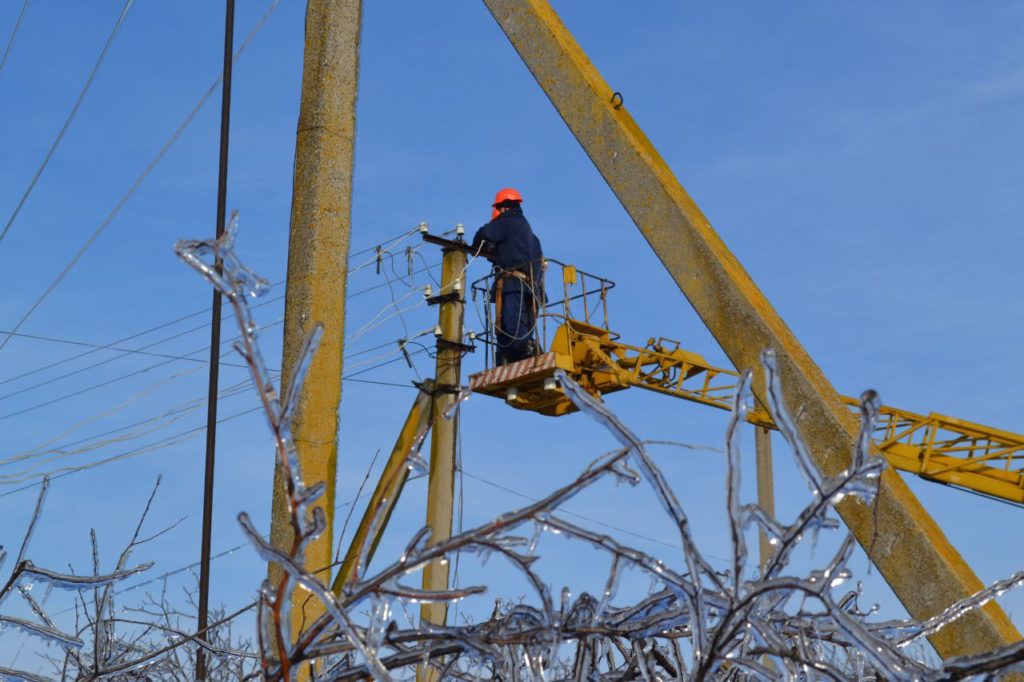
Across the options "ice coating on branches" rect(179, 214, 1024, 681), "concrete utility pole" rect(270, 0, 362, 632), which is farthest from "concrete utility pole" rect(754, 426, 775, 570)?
"ice coating on branches" rect(179, 214, 1024, 681)

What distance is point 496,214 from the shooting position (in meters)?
14.3

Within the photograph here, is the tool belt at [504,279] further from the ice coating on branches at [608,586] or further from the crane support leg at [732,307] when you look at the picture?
the ice coating on branches at [608,586]

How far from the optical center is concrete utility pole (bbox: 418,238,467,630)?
39.9 feet

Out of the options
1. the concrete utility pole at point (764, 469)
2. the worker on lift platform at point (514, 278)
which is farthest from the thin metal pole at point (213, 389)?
the concrete utility pole at point (764, 469)

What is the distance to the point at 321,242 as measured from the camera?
4887 mm

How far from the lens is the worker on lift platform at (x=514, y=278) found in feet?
44.9

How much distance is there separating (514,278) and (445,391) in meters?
1.72

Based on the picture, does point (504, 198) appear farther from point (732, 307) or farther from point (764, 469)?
point (732, 307)

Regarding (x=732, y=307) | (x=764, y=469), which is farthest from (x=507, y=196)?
(x=732, y=307)

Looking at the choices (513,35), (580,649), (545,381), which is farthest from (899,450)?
(580,649)

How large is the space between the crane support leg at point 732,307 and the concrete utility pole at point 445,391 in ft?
21.2

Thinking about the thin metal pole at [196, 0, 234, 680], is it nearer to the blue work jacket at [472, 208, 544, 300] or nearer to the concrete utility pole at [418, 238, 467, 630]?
the concrete utility pole at [418, 238, 467, 630]

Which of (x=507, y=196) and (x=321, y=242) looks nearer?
(x=321, y=242)

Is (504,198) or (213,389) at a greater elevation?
(504,198)
